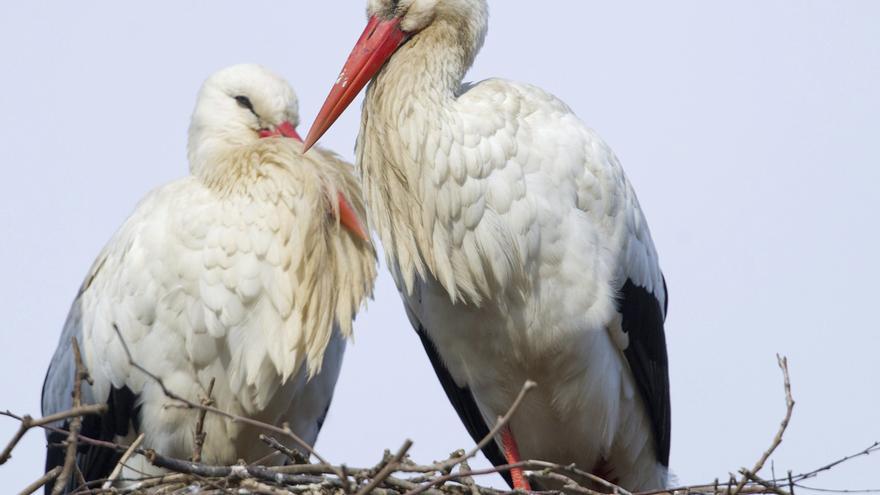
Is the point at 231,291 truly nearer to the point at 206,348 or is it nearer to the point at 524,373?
the point at 206,348

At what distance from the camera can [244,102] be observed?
17.7 ft

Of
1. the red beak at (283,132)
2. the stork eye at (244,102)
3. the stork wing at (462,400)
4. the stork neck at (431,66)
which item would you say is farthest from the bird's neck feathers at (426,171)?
the stork eye at (244,102)

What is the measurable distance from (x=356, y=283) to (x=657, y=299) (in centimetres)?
99

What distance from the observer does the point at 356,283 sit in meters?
5.08

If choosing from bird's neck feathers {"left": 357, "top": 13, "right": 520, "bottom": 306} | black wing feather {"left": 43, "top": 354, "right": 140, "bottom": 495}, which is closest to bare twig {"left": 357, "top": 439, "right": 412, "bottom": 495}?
bird's neck feathers {"left": 357, "top": 13, "right": 520, "bottom": 306}

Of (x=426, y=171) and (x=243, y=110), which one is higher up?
(x=243, y=110)

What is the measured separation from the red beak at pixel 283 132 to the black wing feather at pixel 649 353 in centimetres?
140

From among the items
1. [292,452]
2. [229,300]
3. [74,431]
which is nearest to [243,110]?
[229,300]

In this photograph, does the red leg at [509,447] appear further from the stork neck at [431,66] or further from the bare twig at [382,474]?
the bare twig at [382,474]

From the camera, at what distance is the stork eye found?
17.7 feet

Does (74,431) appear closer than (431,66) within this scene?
Yes

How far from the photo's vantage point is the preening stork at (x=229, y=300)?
4840 mm

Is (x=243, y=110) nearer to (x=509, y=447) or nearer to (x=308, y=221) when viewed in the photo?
(x=308, y=221)

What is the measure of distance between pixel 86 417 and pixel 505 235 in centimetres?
161
